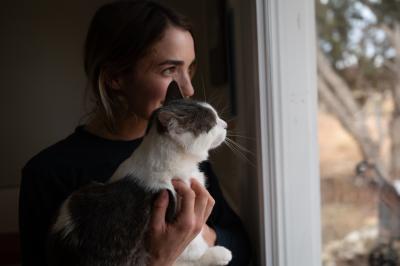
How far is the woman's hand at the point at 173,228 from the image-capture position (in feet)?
2.44

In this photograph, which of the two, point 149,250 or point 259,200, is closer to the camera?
point 149,250

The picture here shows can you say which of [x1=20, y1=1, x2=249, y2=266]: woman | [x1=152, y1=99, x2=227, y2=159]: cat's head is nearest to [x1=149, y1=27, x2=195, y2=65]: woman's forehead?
[x1=20, y1=1, x2=249, y2=266]: woman

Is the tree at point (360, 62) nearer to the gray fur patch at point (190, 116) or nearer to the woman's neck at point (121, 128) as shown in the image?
the gray fur patch at point (190, 116)

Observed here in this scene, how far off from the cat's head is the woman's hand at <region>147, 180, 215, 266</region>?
0.32 ft

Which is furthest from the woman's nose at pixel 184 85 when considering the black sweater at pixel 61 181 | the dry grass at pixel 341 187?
the dry grass at pixel 341 187

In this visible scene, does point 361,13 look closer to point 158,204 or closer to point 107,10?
point 107,10

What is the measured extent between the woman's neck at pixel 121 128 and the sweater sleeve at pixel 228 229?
0.24 m

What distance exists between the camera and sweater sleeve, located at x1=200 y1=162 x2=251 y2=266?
3.18 feet

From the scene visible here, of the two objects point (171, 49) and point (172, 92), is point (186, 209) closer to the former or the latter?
point (172, 92)

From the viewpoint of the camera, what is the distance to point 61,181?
978 millimetres

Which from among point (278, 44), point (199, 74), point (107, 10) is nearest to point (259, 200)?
point (278, 44)

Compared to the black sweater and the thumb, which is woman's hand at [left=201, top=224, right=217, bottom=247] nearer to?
the black sweater

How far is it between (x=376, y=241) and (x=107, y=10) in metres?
1.14

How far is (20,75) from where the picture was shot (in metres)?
2.08
